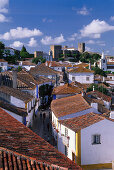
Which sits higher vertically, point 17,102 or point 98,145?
point 17,102

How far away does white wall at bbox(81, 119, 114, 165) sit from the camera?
15.7m

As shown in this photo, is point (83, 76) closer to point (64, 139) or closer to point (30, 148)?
point (64, 139)

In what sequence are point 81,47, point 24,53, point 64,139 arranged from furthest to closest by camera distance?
point 81,47
point 24,53
point 64,139

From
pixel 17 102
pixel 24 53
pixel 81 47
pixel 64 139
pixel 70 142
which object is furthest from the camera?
pixel 81 47

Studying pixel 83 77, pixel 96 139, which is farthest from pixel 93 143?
pixel 83 77

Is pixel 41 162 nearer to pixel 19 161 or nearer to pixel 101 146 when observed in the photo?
pixel 19 161

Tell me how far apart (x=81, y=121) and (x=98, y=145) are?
2.02 metres

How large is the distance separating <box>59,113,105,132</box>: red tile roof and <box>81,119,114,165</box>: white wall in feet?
1.15

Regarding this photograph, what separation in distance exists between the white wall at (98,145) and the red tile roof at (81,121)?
1.15 feet

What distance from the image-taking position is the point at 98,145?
52.4ft

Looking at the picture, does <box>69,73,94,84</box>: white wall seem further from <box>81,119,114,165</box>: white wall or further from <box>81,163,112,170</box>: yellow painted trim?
<box>81,163,112,170</box>: yellow painted trim

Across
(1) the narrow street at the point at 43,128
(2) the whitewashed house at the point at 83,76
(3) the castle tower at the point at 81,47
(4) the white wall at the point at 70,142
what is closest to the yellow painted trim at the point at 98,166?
(4) the white wall at the point at 70,142

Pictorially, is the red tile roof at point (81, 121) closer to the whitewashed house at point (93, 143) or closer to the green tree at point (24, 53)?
the whitewashed house at point (93, 143)

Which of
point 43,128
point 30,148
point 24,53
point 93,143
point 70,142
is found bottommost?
point 43,128
